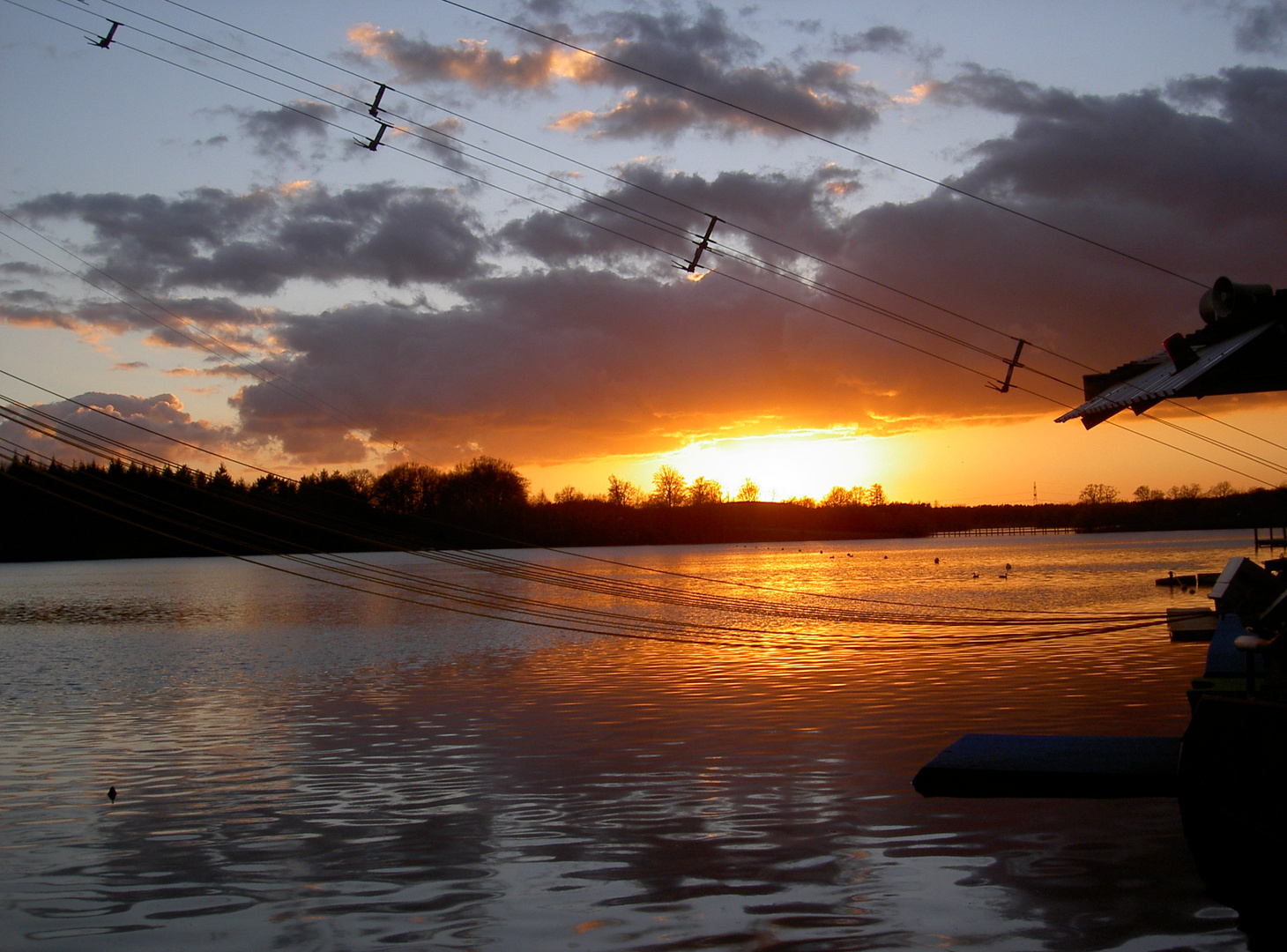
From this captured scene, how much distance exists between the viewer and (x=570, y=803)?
42.0 feet

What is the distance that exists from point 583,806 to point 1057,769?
18.8 feet

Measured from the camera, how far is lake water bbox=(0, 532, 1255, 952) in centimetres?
870

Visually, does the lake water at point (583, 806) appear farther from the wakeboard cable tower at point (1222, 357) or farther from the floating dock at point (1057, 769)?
the wakeboard cable tower at point (1222, 357)

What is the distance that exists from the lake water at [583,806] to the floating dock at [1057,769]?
0.33 m

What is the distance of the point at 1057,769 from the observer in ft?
38.0

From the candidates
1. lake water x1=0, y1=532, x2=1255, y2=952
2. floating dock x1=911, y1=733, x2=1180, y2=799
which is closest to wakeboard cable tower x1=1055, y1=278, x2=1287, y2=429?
floating dock x1=911, y1=733, x2=1180, y2=799

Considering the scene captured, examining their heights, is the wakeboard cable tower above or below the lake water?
above

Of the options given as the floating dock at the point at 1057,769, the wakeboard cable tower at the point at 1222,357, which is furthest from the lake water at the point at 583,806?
the wakeboard cable tower at the point at 1222,357

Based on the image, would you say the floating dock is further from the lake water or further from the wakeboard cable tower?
the wakeboard cable tower

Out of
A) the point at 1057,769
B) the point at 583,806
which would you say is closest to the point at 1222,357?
the point at 1057,769

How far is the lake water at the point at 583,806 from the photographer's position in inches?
342

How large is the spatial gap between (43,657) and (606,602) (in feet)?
98.4

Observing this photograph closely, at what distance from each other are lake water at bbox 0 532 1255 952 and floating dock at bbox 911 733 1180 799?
0.33 m

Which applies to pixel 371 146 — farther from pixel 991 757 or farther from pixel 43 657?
pixel 43 657
